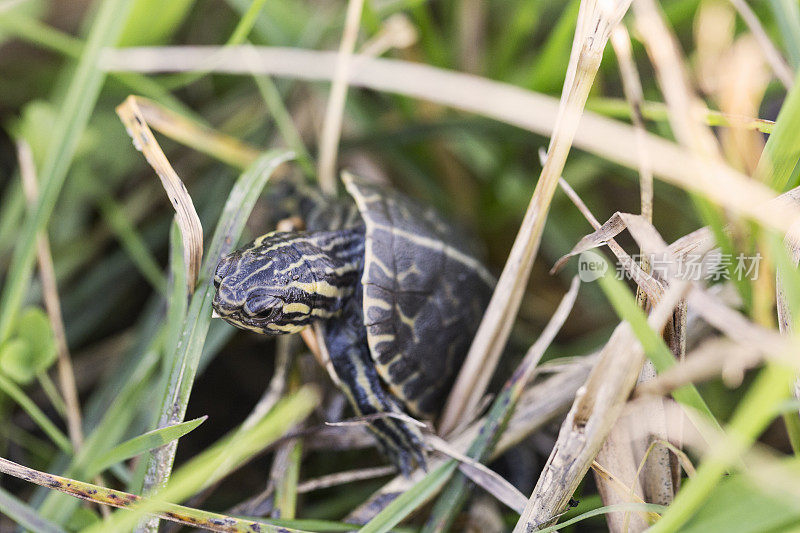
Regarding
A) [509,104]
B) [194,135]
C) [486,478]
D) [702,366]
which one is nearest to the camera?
[702,366]

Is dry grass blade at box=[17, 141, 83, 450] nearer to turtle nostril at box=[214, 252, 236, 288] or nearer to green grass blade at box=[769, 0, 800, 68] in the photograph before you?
turtle nostril at box=[214, 252, 236, 288]

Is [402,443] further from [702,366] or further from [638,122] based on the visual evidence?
[638,122]

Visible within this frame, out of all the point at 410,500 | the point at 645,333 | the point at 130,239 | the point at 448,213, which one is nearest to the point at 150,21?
the point at 130,239

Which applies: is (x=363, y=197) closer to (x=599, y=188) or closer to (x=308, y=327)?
(x=308, y=327)

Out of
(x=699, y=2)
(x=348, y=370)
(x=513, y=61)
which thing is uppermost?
(x=513, y=61)

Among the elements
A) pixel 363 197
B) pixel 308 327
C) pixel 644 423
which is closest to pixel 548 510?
pixel 644 423

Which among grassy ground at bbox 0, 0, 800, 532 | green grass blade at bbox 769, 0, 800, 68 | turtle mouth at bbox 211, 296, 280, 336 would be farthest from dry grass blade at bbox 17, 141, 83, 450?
green grass blade at bbox 769, 0, 800, 68
